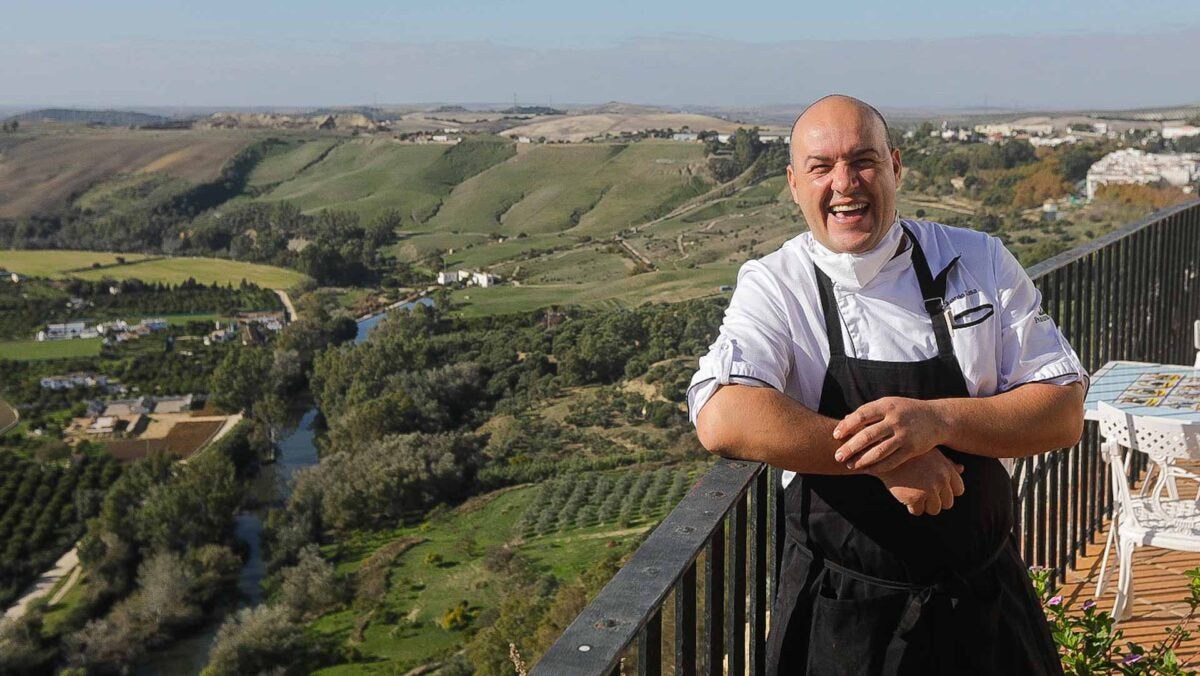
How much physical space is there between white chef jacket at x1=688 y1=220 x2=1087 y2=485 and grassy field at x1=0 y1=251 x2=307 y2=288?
7608 cm

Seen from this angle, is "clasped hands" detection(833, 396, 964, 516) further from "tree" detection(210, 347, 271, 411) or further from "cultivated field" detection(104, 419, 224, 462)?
"tree" detection(210, 347, 271, 411)

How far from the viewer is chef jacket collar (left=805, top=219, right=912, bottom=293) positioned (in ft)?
4.30

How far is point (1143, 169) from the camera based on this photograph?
38.0 m

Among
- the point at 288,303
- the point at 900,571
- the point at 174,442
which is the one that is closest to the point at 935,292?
the point at 900,571

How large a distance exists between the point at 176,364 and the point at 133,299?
1528 centimetres

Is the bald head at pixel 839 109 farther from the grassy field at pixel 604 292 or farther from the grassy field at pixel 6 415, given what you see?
the grassy field at pixel 6 415

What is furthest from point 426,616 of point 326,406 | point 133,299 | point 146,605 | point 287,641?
point 133,299

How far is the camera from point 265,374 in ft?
185

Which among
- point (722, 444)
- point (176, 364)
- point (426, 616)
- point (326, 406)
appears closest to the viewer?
point (722, 444)

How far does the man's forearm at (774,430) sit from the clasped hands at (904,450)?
0.02 m

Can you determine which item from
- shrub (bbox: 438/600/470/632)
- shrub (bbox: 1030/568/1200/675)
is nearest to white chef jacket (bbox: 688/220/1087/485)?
shrub (bbox: 1030/568/1200/675)

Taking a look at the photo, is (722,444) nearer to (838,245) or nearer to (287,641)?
(838,245)

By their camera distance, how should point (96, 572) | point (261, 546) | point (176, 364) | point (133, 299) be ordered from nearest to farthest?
point (96, 572) < point (261, 546) < point (176, 364) < point (133, 299)

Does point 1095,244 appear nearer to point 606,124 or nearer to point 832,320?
point 832,320
